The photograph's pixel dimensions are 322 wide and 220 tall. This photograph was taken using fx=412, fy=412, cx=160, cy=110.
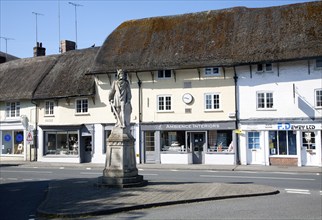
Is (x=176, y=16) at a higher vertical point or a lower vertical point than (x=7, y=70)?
higher

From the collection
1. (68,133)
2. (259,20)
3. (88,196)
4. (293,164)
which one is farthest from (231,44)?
(88,196)

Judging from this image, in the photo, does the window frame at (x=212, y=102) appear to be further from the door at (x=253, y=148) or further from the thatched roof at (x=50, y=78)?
the thatched roof at (x=50, y=78)

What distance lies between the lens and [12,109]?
118ft

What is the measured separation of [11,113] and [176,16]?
16509mm

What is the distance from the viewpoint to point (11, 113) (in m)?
35.8

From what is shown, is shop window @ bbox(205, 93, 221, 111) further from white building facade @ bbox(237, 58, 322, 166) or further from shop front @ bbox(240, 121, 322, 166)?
shop front @ bbox(240, 121, 322, 166)

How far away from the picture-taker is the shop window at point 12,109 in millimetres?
35469

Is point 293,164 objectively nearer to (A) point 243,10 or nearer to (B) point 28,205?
(A) point 243,10

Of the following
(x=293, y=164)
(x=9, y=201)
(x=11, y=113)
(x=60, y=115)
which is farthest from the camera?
(x=11, y=113)

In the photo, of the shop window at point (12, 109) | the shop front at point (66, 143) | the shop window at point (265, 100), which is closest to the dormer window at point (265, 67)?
the shop window at point (265, 100)

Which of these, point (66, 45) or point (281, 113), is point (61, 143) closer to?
point (66, 45)

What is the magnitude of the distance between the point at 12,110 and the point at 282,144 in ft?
74.7

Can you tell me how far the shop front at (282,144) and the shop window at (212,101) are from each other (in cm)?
233

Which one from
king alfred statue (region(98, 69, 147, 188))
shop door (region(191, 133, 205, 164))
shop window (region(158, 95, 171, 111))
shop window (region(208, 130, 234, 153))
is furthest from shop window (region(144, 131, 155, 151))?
king alfred statue (region(98, 69, 147, 188))
